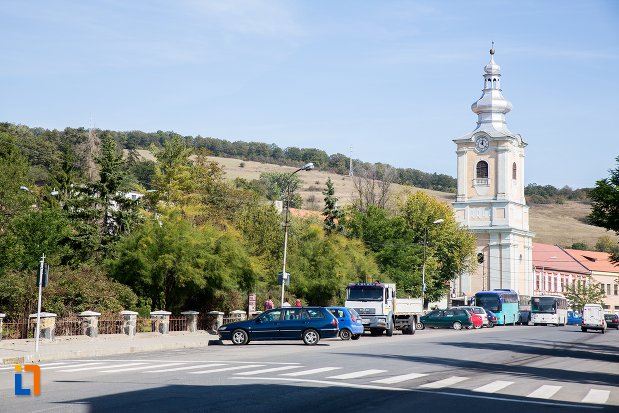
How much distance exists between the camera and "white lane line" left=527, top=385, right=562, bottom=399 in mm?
18391

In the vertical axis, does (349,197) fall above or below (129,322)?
above

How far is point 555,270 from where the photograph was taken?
130250 mm

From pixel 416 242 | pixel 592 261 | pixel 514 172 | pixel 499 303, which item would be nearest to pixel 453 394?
pixel 499 303

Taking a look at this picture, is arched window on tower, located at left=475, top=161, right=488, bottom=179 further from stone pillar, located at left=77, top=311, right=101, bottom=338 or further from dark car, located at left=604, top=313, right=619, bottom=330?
stone pillar, located at left=77, top=311, right=101, bottom=338

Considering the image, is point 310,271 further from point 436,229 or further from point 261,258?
point 436,229

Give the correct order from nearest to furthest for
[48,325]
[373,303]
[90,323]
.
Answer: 1. [48,325]
2. [90,323]
3. [373,303]

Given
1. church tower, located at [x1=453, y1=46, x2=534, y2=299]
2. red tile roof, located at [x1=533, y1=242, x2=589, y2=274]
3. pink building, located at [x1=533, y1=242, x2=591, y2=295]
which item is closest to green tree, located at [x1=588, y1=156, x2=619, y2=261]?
church tower, located at [x1=453, y1=46, x2=534, y2=299]

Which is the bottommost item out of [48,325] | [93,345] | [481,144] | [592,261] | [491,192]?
[93,345]

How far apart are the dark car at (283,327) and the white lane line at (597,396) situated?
16.7 metres

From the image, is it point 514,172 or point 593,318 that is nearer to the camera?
point 593,318

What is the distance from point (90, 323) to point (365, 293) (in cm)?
1642

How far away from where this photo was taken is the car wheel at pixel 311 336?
117ft

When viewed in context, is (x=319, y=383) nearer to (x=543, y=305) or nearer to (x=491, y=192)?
(x=543, y=305)

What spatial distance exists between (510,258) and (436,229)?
713 inches
